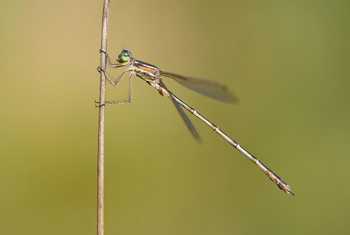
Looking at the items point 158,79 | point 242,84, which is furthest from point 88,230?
point 242,84

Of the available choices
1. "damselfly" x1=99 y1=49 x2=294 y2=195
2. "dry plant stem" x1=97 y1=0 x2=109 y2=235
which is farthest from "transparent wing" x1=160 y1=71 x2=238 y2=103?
"dry plant stem" x1=97 y1=0 x2=109 y2=235

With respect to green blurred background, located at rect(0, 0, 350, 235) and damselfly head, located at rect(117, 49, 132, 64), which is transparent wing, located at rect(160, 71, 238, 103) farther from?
green blurred background, located at rect(0, 0, 350, 235)

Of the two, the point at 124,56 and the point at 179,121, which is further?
the point at 179,121

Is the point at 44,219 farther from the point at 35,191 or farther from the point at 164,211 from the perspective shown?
the point at 164,211

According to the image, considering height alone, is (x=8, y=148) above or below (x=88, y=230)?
above

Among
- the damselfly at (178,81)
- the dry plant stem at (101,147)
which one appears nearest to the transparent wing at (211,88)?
the damselfly at (178,81)

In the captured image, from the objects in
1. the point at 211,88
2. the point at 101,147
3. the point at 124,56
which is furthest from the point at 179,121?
the point at 101,147

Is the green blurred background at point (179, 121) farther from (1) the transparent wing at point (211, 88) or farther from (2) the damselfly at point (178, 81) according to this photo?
(1) the transparent wing at point (211, 88)

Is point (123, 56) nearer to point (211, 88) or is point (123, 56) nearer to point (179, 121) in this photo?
point (211, 88)
